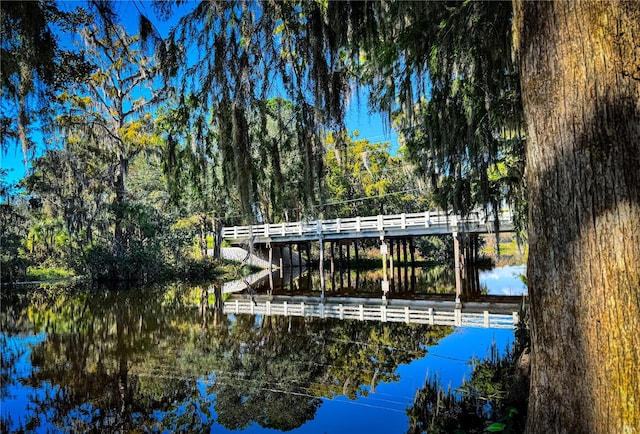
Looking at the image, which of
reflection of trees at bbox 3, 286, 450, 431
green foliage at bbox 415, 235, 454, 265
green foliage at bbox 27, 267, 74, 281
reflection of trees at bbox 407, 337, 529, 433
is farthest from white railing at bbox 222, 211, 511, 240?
green foliage at bbox 415, 235, 454, 265

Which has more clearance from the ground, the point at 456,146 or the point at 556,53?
the point at 456,146

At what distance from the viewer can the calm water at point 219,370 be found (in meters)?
4.89

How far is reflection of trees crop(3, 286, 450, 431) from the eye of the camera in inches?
199

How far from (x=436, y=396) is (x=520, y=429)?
1791 millimetres

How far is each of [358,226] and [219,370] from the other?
1426 centimetres

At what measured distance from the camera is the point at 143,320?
Result: 35.7ft

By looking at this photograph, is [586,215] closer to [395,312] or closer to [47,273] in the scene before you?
[395,312]

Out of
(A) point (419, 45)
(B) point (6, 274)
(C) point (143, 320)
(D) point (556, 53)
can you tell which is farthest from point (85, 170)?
(D) point (556, 53)

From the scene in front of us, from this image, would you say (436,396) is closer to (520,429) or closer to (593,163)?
(520,429)

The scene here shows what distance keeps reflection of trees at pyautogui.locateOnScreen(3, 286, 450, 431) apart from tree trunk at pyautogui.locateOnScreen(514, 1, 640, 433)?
3.62m

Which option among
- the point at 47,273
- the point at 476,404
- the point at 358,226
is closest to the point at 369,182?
the point at 358,226

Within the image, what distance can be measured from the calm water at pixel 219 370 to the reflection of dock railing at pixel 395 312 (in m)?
0.53

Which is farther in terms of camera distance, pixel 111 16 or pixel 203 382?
pixel 203 382

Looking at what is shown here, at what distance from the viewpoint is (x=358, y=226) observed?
20359 millimetres
